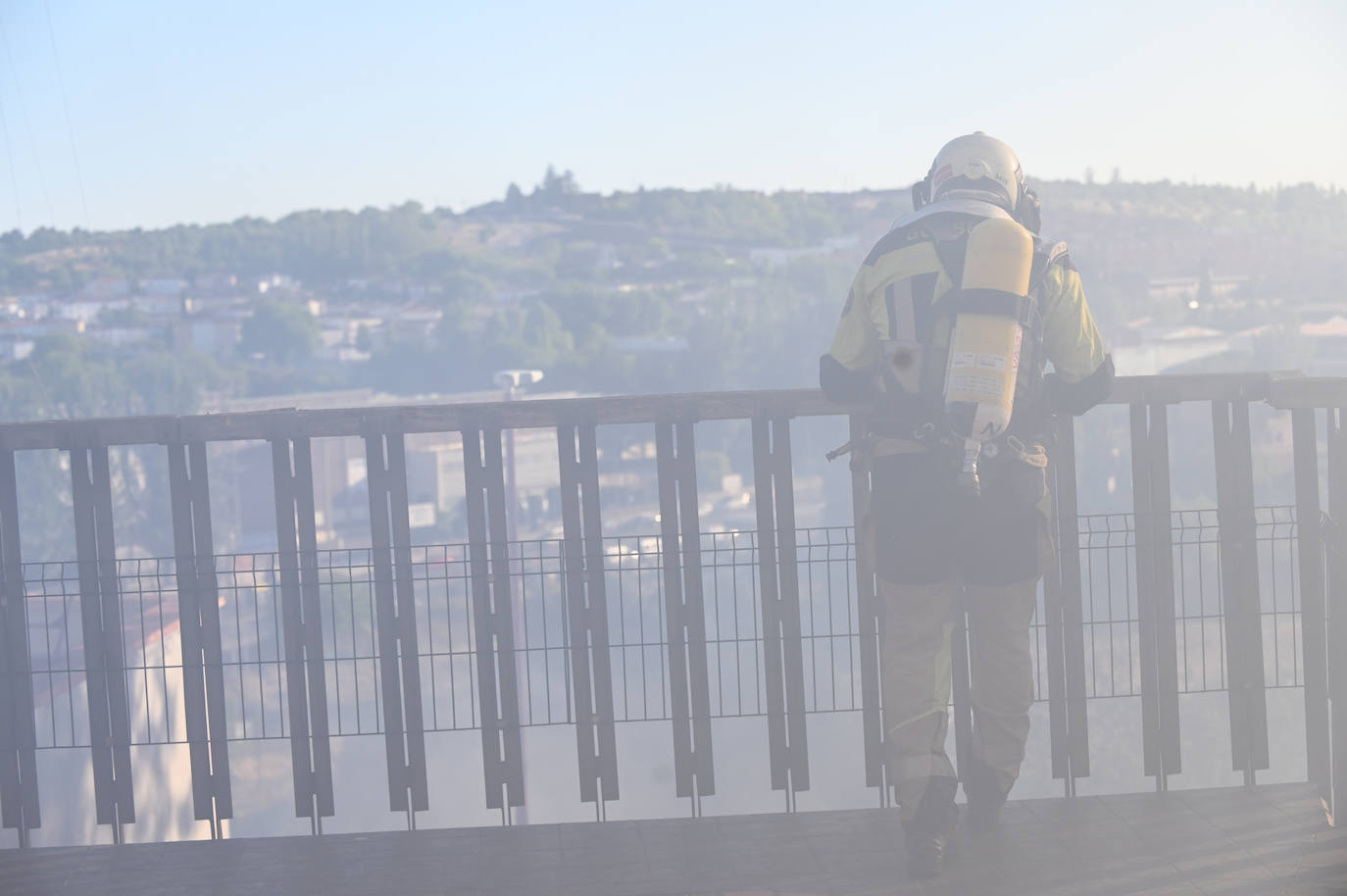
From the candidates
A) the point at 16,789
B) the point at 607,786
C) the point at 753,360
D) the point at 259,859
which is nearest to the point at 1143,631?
the point at 607,786

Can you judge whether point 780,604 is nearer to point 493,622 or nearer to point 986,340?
point 493,622

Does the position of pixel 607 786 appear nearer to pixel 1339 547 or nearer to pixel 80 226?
pixel 1339 547

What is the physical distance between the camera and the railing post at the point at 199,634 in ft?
13.2

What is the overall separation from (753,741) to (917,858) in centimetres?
4027

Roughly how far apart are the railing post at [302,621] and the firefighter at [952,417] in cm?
162

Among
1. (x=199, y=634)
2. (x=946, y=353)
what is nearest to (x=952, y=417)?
(x=946, y=353)

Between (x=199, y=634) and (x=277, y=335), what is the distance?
313 ft

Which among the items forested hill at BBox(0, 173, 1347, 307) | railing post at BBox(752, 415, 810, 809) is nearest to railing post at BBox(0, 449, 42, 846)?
railing post at BBox(752, 415, 810, 809)

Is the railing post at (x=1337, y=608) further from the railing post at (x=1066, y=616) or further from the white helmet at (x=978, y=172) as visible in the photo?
the white helmet at (x=978, y=172)

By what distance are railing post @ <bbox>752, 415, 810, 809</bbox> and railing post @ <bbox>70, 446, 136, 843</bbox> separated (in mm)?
1910

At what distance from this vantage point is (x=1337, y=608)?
3.88 m

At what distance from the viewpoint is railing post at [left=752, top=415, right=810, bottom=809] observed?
4.06m

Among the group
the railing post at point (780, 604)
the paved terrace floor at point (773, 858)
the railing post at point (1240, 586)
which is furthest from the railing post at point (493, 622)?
the railing post at point (1240, 586)

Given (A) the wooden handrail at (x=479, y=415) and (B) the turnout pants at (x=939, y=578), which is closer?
(B) the turnout pants at (x=939, y=578)
